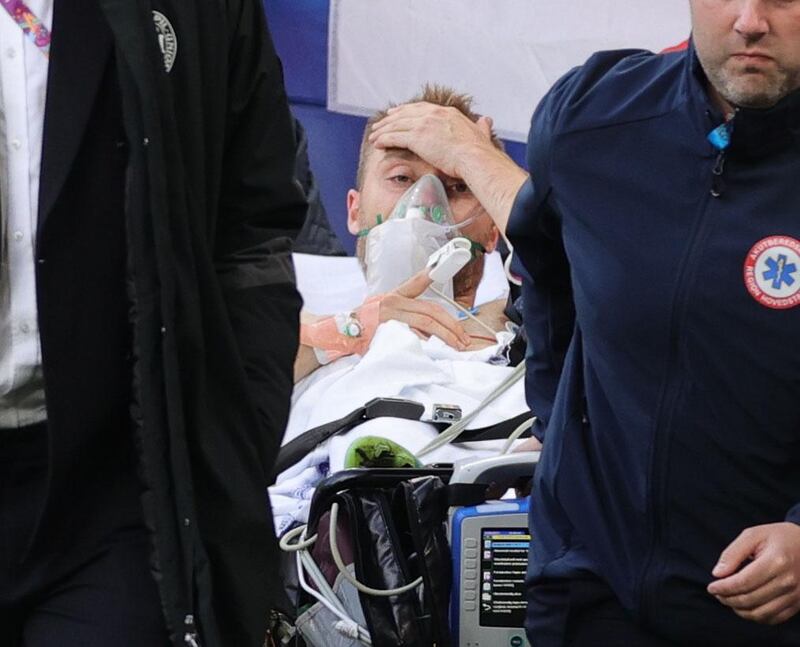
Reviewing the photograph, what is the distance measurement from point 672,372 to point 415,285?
267cm

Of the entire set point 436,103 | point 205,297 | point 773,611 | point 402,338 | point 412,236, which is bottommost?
point 402,338

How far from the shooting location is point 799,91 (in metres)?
2.10

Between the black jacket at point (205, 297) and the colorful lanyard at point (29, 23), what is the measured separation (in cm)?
8

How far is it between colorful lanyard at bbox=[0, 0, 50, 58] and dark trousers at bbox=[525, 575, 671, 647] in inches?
40.1

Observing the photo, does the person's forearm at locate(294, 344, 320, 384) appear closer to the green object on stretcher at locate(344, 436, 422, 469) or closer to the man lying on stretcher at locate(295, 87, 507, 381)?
the man lying on stretcher at locate(295, 87, 507, 381)

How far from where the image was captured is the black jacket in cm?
180

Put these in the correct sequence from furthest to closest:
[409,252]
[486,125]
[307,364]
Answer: [486,125], [409,252], [307,364]

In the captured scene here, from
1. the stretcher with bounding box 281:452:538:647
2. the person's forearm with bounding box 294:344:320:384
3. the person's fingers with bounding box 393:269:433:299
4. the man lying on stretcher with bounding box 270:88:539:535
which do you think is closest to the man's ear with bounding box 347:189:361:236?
the man lying on stretcher with bounding box 270:88:539:535

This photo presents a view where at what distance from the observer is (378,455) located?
354 centimetres

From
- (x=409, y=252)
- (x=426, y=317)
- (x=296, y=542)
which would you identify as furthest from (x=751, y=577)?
(x=409, y=252)

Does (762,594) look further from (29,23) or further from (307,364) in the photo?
(307,364)

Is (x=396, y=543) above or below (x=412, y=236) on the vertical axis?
below

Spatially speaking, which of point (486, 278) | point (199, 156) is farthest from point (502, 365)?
point (199, 156)

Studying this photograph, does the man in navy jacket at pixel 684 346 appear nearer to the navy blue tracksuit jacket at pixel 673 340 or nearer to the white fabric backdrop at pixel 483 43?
the navy blue tracksuit jacket at pixel 673 340
